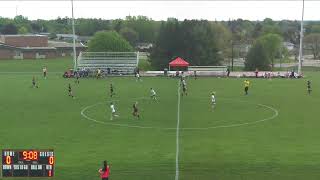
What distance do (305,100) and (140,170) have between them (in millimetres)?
25759

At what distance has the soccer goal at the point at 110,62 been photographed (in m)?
72.9

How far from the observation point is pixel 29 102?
45562mm

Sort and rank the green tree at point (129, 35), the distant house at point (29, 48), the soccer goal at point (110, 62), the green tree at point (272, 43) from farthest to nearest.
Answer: the green tree at point (129, 35)
the distant house at point (29, 48)
the green tree at point (272, 43)
the soccer goal at point (110, 62)

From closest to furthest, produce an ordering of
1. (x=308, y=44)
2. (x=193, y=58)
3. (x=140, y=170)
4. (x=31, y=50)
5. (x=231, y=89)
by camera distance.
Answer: (x=140, y=170), (x=231, y=89), (x=193, y=58), (x=31, y=50), (x=308, y=44)

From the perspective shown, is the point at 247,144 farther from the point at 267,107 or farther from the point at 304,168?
the point at 267,107

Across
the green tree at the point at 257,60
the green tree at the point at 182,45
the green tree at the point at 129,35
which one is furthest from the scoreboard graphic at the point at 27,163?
the green tree at the point at 129,35

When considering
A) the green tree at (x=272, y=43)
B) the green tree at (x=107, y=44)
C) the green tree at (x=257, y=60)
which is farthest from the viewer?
the green tree at (x=272, y=43)

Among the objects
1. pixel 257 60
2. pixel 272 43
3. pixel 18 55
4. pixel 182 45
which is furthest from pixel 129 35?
pixel 257 60

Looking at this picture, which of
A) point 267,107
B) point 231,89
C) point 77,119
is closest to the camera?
point 77,119

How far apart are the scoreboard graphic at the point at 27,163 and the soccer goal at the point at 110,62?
53087 mm

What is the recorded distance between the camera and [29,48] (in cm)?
11638

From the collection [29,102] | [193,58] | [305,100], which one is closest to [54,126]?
[29,102]

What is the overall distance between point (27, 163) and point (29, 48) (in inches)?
4005

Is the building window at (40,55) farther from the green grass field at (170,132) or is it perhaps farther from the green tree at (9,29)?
the green grass field at (170,132)
